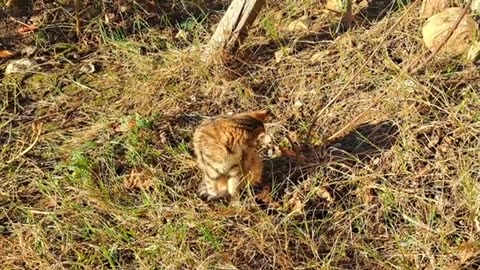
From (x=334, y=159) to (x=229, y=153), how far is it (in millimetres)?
614

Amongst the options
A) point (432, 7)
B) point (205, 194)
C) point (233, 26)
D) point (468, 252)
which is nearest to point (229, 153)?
point (205, 194)

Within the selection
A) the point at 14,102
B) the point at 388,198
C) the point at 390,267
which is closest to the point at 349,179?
the point at 388,198

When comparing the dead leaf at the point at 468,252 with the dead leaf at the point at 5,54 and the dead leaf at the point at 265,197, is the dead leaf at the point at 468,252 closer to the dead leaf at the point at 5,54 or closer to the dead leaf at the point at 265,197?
the dead leaf at the point at 265,197

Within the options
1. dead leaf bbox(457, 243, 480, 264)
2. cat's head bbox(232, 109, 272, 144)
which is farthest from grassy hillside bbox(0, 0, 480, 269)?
cat's head bbox(232, 109, 272, 144)

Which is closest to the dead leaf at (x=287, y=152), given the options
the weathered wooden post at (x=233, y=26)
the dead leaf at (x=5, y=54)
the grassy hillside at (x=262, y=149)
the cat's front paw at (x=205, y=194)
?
the grassy hillside at (x=262, y=149)

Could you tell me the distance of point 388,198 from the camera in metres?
3.28

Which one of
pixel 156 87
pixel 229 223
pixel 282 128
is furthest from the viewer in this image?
pixel 156 87

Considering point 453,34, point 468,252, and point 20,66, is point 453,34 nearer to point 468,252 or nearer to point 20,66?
point 468,252

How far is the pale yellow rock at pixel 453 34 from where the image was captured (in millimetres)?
3896

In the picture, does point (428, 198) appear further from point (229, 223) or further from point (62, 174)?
point (62, 174)

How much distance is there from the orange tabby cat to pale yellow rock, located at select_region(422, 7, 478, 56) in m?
1.21

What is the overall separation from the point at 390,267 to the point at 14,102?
2.45m

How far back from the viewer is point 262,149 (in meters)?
3.71

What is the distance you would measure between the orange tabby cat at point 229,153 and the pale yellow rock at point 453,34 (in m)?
1.21
